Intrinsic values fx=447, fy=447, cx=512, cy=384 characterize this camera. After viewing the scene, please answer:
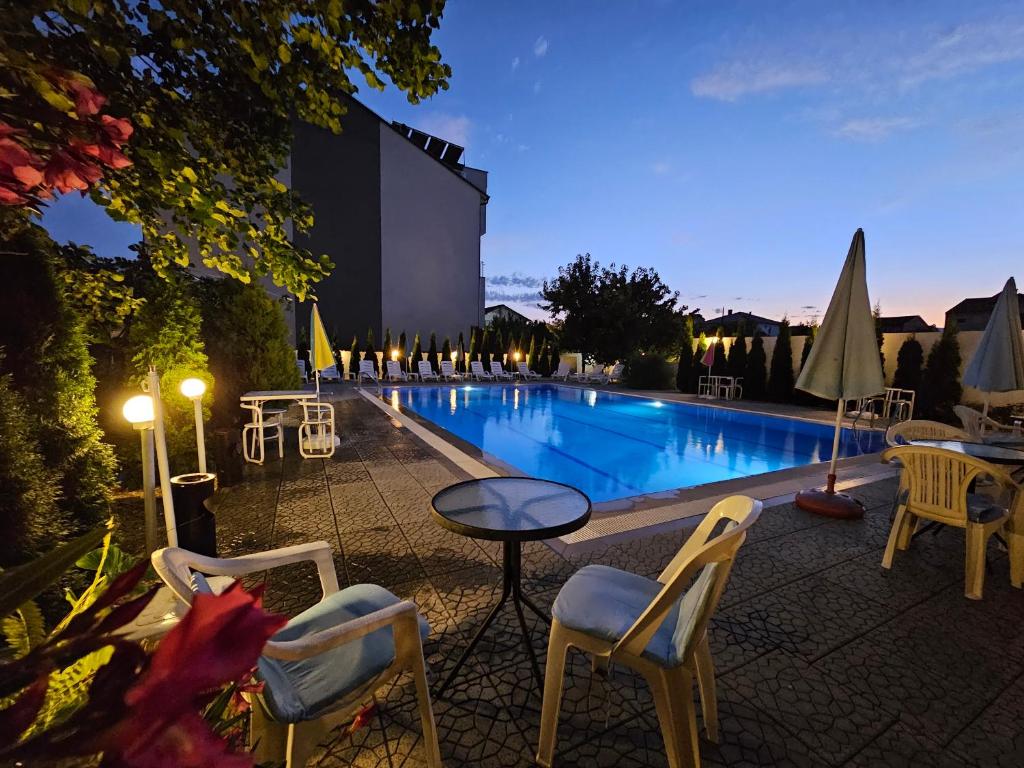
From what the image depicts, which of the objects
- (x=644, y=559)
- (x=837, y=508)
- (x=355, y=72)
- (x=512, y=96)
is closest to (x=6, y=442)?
(x=355, y=72)

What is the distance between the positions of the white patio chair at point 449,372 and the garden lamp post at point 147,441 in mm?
17507

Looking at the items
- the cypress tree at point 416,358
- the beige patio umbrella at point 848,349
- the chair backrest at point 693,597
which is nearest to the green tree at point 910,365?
the beige patio umbrella at point 848,349

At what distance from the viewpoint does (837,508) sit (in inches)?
164

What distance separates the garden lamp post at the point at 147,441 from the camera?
7.34ft

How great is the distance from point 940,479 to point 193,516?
511 centimetres

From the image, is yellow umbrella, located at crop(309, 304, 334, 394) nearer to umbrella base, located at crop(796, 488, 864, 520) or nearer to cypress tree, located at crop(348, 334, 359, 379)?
umbrella base, located at crop(796, 488, 864, 520)

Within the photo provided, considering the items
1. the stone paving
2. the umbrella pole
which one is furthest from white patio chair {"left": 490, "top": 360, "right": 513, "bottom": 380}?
the umbrella pole

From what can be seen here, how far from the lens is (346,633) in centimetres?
148

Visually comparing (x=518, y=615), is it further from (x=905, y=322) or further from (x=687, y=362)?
(x=905, y=322)

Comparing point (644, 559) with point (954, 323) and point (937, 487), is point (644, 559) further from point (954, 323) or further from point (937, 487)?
point (954, 323)

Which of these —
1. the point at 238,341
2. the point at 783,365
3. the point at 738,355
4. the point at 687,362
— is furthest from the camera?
the point at 687,362

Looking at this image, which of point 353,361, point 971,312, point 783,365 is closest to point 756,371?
point 783,365

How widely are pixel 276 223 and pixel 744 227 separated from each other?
40003 mm

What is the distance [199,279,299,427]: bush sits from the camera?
5816mm
